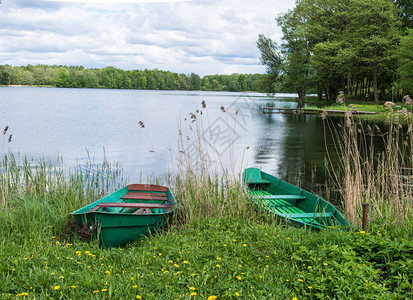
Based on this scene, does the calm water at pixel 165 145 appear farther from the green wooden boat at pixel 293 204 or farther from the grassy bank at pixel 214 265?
the grassy bank at pixel 214 265

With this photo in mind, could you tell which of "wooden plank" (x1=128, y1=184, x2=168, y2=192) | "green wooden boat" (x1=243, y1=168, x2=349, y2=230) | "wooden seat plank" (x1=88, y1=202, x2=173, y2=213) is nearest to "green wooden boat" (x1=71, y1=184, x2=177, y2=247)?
"wooden seat plank" (x1=88, y1=202, x2=173, y2=213)

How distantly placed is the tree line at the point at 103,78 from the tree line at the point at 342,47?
41.7 metres

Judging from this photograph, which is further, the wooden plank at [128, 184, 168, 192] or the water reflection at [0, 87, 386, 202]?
the water reflection at [0, 87, 386, 202]

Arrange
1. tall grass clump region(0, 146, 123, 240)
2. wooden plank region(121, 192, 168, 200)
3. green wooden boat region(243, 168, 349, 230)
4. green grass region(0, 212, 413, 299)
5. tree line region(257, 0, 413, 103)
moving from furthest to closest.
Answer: tree line region(257, 0, 413, 103) < wooden plank region(121, 192, 168, 200) < green wooden boat region(243, 168, 349, 230) < tall grass clump region(0, 146, 123, 240) < green grass region(0, 212, 413, 299)

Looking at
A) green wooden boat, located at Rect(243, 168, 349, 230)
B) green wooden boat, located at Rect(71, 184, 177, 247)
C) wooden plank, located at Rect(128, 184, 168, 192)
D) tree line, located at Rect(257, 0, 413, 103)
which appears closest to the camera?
green wooden boat, located at Rect(71, 184, 177, 247)

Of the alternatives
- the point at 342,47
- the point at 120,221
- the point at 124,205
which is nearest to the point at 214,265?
the point at 120,221

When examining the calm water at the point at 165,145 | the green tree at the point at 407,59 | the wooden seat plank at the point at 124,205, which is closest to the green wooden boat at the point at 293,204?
the calm water at the point at 165,145

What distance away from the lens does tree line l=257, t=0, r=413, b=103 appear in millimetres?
31156

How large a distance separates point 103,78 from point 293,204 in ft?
355

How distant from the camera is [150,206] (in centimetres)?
541

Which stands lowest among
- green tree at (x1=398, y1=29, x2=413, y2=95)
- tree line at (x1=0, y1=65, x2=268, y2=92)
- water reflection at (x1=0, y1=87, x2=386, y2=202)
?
water reflection at (x1=0, y1=87, x2=386, y2=202)

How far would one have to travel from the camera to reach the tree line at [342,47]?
102 ft

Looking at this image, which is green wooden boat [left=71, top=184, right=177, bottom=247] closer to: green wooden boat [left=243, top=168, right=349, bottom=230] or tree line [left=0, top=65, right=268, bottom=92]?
green wooden boat [left=243, top=168, right=349, bottom=230]

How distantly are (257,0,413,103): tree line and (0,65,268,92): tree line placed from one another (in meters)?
41.7
